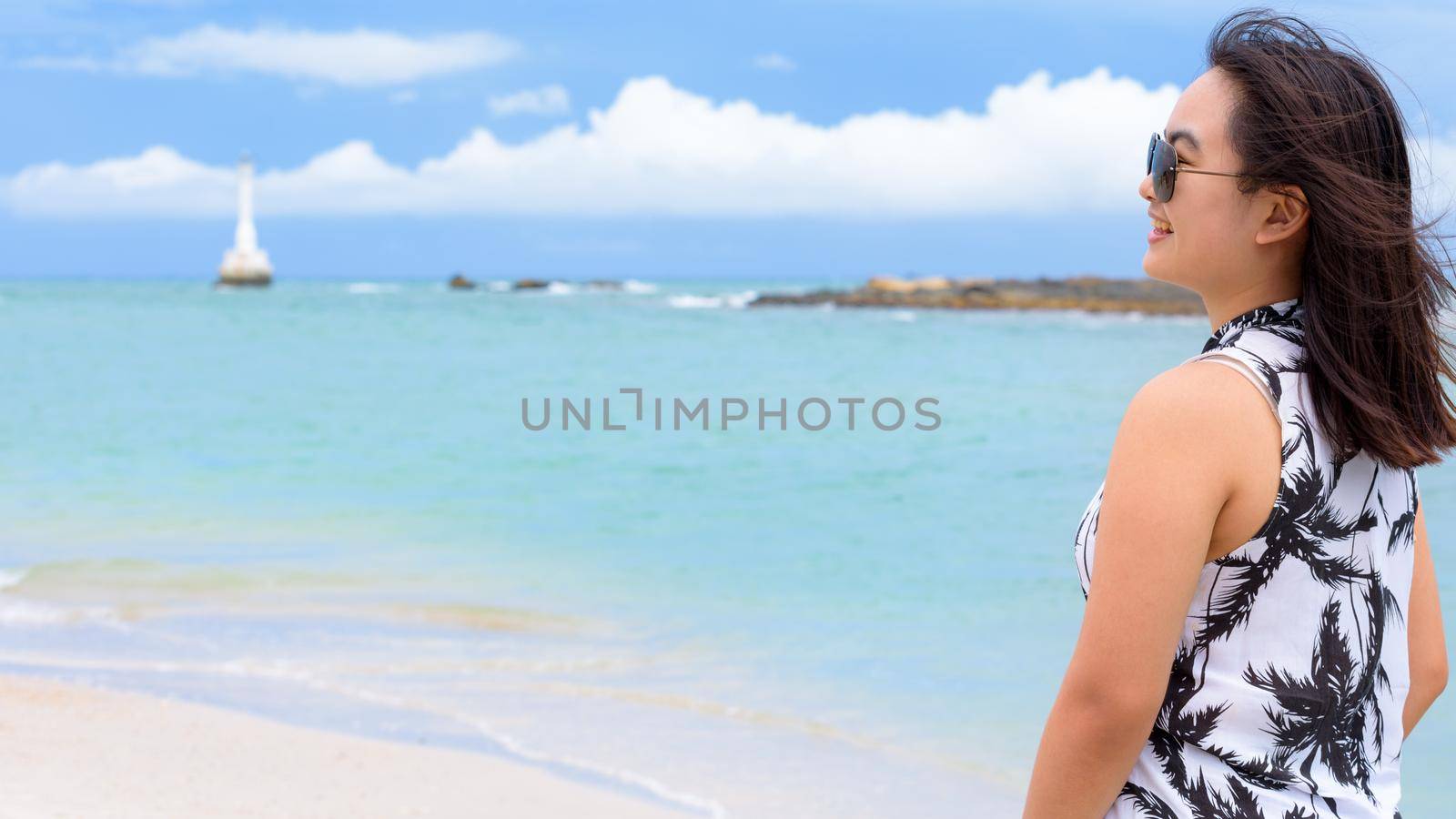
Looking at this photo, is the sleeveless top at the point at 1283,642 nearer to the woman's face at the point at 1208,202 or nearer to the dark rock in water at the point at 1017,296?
the woman's face at the point at 1208,202

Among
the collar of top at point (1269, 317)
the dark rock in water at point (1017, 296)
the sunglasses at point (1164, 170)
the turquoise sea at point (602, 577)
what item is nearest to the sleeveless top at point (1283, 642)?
the collar of top at point (1269, 317)

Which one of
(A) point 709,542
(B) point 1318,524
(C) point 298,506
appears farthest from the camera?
(C) point 298,506

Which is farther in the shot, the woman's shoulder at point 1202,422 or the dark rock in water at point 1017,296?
the dark rock in water at point 1017,296

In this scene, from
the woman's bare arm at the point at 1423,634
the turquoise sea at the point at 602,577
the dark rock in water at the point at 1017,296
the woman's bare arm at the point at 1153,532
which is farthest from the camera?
the dark rock in water at the point at 1017,296

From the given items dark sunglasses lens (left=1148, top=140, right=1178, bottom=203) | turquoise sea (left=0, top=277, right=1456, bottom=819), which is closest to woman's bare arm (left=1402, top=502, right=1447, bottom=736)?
dark sunglasses lens (left=1148, top=140, right=1178, bottom=203)

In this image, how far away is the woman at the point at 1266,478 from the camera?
1.00m

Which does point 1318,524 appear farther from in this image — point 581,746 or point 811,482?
point 811,482

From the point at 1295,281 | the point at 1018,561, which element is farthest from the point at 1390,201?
the point at 1018,561

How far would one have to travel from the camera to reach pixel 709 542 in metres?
7.87

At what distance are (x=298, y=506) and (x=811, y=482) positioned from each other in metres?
4.17

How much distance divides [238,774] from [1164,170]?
3440 mm

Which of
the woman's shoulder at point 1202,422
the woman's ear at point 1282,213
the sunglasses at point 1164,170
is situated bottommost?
the woman's shoulder at point 1202,422

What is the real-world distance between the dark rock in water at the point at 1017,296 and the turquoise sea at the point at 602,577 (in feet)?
110

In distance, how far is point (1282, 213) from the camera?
107 cm
